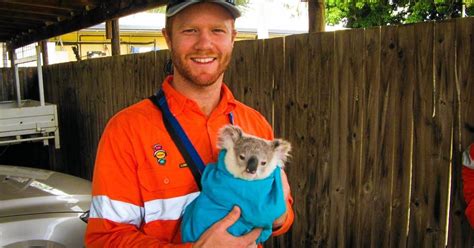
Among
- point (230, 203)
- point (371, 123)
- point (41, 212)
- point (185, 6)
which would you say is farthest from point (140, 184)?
point (371, 123)

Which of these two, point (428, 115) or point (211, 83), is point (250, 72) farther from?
point (211, 83)

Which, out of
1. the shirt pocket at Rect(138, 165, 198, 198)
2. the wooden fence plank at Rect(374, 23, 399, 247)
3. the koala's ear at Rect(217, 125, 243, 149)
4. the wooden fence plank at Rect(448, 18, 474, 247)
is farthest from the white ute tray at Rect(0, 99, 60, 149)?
the wooden fence plank at Rect(448, 18, 474, 247)

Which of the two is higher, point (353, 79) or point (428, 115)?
point (353, 79)

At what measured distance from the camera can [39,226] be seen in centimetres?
317

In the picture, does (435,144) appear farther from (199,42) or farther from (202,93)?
(199,42)

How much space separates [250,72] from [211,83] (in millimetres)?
2427

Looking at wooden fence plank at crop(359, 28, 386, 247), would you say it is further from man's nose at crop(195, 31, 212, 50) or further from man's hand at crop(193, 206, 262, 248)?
man's hand at crop(193, 206, 262, 248)

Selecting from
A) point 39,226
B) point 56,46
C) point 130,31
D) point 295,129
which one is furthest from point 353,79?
point 56,46

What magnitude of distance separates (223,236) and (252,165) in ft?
1.06

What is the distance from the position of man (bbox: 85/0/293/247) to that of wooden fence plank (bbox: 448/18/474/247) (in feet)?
5.12

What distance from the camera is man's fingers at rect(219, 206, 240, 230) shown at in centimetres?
180

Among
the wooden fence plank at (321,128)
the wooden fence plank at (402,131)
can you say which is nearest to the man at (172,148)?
the wooden fence plank at (402,131)

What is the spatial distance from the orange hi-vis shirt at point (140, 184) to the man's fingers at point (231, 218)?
169 millimetres

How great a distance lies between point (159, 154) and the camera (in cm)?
190
